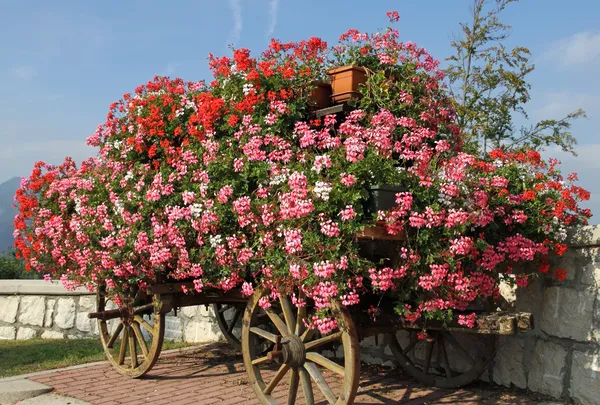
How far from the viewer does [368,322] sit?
4555 millimetres

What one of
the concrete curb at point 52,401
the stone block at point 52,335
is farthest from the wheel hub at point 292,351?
the stone block at point 52,335

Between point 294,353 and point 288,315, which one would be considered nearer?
point 294,353

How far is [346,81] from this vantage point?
524cm

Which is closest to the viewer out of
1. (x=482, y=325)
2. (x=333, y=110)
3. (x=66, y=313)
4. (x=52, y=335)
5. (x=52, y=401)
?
(x=482, y=325)

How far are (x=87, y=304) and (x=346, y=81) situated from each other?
5672mm

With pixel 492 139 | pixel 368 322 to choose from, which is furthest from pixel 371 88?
pixel 492 139

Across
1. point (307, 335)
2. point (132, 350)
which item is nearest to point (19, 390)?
point (132, 350)

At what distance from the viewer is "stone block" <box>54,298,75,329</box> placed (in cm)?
929

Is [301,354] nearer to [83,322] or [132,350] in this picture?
[132,350]

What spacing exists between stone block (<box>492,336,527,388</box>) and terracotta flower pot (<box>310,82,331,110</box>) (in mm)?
2447

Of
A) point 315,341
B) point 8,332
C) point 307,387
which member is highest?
point 315,341

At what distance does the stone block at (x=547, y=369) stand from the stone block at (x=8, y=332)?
24.9 feet

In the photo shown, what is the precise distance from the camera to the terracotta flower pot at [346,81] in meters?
5.21

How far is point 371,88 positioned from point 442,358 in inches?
95.5
